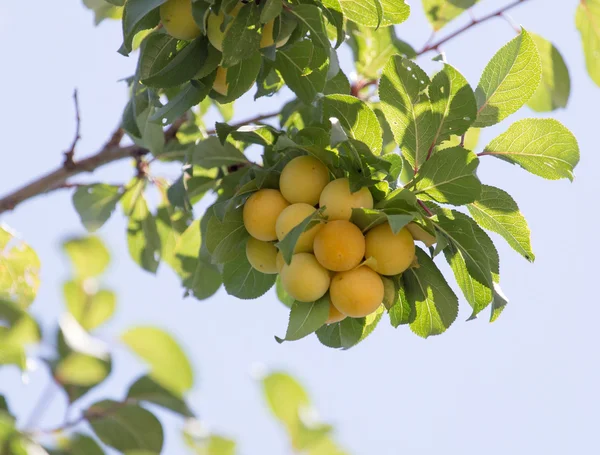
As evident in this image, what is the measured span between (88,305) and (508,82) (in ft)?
3.30

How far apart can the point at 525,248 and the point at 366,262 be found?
15.5 inches

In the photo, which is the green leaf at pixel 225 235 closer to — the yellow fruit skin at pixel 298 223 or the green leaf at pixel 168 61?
the yellow fruit skin at pixel 298 223

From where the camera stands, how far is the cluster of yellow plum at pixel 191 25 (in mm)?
1514

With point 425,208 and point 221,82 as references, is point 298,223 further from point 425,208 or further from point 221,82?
point 221,82

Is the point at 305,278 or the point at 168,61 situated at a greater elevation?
the point at 168,61

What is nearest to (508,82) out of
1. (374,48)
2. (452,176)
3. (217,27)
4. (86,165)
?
(452,176)

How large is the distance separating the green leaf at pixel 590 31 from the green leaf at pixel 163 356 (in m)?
2.11

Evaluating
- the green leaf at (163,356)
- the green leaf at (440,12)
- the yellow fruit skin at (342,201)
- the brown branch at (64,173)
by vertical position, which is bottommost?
the brown branch at (64,173)

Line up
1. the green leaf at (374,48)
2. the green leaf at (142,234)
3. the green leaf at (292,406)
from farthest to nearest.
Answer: the green leaf at (142,234)
the green leaf at (374,48)
the green leaf at (292,406)

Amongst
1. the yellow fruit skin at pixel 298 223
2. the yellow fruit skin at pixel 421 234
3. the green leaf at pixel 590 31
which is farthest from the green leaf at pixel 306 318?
the green leaf at pixel 590 31

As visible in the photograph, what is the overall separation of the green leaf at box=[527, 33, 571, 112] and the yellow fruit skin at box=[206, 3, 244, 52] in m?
1.37

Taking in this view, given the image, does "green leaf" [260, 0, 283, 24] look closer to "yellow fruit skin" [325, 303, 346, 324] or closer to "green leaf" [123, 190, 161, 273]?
"yellow fruit skin" [325, 303, 346, 324]

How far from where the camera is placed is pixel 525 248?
1622mm

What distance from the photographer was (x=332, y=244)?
1.40 metres
